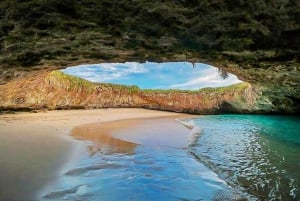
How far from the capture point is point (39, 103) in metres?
15.9

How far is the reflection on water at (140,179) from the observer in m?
4.49

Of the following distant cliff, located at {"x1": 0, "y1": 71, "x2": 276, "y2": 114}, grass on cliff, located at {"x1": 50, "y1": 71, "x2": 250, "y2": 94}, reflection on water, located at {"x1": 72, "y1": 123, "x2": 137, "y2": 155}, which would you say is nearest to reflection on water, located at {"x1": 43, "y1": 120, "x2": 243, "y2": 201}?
reflection on water, located at {"x1": 72, "y1": 123, "x2": 137, "y2": 155}

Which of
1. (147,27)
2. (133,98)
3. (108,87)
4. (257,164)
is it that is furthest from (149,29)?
(133,98)

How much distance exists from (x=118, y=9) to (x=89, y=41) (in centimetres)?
149

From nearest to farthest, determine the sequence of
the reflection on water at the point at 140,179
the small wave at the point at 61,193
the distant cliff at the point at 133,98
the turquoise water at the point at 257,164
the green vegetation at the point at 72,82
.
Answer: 1. the small wave at the point at 61,193
2. the reflection on water at the point at 140,179
3. the turquoise water at the point at 257,164
4. the distant cliff at the point at 133,98
5. the green vegetation at the point at 72,82

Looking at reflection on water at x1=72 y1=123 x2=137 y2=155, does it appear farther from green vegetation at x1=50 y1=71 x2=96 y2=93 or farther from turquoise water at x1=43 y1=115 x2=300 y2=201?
green vegetation at x1=50 y1=71 x2=96 y2=93

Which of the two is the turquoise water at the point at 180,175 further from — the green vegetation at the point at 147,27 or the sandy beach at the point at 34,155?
the green vegetation at the point at 147,27

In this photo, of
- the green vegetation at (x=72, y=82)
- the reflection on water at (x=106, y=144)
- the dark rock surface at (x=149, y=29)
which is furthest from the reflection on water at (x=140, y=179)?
the green vegetation at (x=72, y=82)

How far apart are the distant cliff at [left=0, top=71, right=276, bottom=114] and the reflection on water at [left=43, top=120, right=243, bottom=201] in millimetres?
7810

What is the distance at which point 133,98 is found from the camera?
2584 cm

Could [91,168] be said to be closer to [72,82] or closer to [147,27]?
[147,27]

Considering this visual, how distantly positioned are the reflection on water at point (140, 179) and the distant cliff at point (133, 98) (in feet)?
25.6

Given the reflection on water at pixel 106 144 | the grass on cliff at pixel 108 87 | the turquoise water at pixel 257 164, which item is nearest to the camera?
the turquoise water at pixel 257 164

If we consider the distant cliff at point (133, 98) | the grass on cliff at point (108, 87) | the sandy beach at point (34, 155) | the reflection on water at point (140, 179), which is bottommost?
the reflection on water at point (140, 179)
